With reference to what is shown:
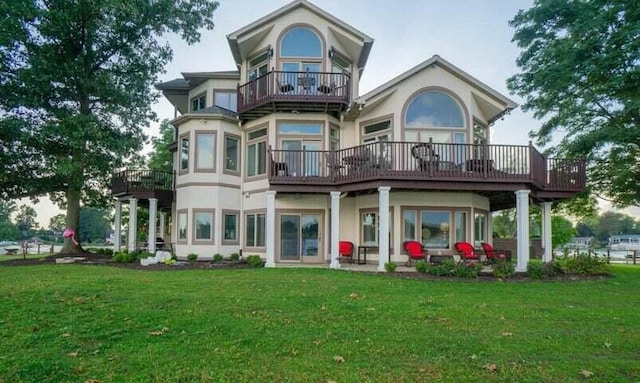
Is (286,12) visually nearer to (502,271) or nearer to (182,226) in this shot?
(182,226)

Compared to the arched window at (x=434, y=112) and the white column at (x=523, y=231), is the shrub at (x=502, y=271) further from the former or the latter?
the arched window at (x=434, y=112)

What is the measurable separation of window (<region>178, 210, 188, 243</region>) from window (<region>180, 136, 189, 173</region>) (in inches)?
78.0

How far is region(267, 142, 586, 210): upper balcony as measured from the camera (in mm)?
14453

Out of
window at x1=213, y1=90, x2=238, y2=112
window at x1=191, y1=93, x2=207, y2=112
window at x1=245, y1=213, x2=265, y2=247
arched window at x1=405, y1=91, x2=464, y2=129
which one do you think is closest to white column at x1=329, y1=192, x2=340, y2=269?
window at x1=245, y1=213, x2=265, y2=247

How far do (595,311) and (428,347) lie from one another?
4477 millimetres

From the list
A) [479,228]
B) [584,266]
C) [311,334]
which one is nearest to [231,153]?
[479,228]

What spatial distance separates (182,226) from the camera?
19266 millimetres

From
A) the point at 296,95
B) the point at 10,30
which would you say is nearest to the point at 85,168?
the point at 10,30

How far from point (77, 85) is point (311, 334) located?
2039 cm

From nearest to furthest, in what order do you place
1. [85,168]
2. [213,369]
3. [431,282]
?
→ [213,369]
[431,282]
[85,168]

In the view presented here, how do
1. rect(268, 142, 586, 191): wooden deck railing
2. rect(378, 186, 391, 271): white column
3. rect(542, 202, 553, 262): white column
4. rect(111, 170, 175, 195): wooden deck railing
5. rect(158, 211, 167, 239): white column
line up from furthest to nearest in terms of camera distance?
rect(158, 211, 167, 239): white column, rect(111, 170, 175, 195): wooden deck railing, rect(542, 202, 553, 262): white column, rect(268, 142, 586, 191): wooden deck railing, rect(378, 186, 391, 271): white column

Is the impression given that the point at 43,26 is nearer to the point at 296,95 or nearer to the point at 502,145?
the point at 296,95

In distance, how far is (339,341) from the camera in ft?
17.8

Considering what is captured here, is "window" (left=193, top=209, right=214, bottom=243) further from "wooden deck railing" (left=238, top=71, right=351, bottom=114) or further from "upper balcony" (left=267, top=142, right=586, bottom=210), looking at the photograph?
"wooden deck railing" (left=238, top=71, right=351, bottom=114)
